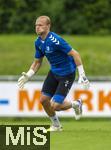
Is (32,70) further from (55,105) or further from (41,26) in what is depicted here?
(41,26)

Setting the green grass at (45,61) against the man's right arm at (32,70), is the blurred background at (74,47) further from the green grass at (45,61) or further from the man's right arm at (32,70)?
the man's right arm at (32,70)

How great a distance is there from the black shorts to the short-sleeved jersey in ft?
0.35

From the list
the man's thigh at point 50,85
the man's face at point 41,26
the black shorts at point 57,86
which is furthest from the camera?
the man's thigh at point 50,85

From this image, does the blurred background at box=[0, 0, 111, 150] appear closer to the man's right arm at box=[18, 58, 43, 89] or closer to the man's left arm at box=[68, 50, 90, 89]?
the man's left arm at box=[68, 50, 90, 89]

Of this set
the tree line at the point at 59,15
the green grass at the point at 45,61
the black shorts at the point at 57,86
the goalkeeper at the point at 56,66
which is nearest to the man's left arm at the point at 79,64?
the goalkeeper at the point at 56,66

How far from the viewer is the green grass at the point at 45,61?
31219mm

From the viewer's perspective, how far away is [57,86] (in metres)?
14.5

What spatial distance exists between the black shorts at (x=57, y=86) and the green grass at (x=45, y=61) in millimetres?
15920

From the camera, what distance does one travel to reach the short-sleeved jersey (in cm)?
1397

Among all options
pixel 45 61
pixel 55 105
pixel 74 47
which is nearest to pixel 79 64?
pixel 55 105

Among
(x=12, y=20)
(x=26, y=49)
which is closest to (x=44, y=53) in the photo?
(x=26, y=49)

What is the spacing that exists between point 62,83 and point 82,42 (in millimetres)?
22173

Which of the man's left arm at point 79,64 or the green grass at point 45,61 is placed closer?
the man's left arm at point 79,64

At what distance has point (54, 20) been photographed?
136 ft
